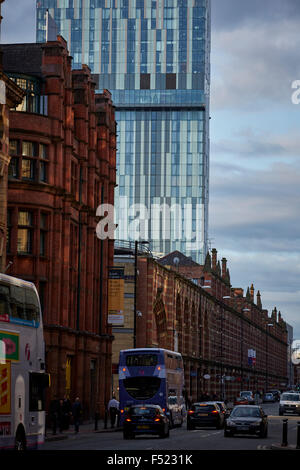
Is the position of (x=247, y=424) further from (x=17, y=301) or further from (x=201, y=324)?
(x=201, y=324)

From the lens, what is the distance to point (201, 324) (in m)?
116

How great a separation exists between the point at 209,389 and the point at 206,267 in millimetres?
19401

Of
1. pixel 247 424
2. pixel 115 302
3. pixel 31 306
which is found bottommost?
pixel 247 424

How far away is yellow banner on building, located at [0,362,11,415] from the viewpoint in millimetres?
24906

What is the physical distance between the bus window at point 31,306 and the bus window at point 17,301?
0.38 m

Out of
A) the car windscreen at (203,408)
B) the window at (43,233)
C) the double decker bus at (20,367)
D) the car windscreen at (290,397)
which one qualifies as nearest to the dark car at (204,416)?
the car windscreen at (203,408)

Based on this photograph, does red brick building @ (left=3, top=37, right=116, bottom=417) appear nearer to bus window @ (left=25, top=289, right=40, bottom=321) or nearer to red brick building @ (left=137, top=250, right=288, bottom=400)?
red brick building @ (left=137, top=250, right=288, bottom=400)

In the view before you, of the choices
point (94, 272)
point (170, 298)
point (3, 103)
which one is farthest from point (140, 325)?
point (3, 103)

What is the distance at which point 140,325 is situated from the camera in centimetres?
8419

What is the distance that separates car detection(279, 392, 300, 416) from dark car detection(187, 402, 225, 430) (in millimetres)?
29015

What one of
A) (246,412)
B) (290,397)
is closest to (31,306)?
(246,412)

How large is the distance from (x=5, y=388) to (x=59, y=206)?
29565 mm
